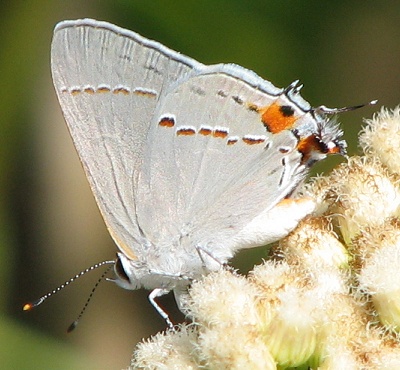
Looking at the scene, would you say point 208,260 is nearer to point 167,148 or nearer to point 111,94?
point 167,148

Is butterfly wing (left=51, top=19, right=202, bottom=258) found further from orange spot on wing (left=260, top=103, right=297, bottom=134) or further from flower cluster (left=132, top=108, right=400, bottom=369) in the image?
flower cluster (left=132, top=108, right=400, bottom=369)

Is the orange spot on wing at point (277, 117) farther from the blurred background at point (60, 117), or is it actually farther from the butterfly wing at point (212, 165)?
the blurred background at point (60, 117)

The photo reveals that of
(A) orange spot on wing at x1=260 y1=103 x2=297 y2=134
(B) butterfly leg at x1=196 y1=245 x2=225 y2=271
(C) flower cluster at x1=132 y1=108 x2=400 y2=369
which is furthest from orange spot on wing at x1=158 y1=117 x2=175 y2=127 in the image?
(C) flower cluster at x1=132 y1=108 x2=400 y2=369

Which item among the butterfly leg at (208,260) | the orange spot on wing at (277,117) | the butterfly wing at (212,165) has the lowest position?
the butterfly leg at (208,260)

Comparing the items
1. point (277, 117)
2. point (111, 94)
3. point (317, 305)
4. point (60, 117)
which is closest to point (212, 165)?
point (277, 117)

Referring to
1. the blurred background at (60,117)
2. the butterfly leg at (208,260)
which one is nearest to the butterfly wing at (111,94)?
the butterfly leg at (208,260)

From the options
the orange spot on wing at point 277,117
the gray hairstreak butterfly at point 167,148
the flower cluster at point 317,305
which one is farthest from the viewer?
the gray hairstreak butterfly at point 167,148

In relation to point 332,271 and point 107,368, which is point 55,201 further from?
point 332,271
